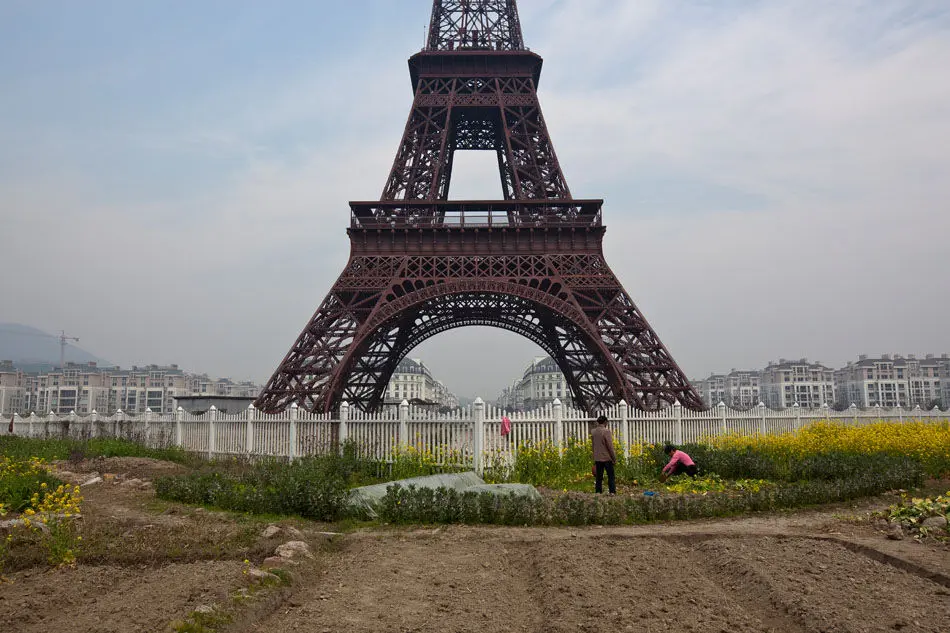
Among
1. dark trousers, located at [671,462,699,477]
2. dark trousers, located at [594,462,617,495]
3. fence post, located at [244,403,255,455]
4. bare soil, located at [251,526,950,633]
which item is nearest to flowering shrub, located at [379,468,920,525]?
bare soil, located at [251,526,950,633]

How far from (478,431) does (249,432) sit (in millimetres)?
8007

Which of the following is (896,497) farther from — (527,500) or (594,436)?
(527,500)

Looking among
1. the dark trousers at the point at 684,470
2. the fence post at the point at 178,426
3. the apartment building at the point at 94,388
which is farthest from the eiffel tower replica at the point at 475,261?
the apartment building at the point at 94,388

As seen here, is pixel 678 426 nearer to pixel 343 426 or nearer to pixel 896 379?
pixel 343 426

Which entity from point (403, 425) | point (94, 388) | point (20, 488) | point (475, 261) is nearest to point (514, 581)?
point (20, 488)

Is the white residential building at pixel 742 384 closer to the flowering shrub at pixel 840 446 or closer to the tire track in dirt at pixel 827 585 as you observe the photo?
the flowering shrub at pixel 840 446

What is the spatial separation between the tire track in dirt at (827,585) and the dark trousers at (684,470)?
5.89 meters

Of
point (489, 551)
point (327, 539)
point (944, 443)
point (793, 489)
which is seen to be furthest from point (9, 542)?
point (944, 443)

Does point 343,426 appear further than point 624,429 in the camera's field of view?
No

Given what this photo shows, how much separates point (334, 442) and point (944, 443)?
14.5 m

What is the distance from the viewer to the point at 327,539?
28.0ft

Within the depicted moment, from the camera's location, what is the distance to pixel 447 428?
1577cm

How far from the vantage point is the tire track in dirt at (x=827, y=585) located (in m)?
5.23

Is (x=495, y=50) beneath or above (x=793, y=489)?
above
